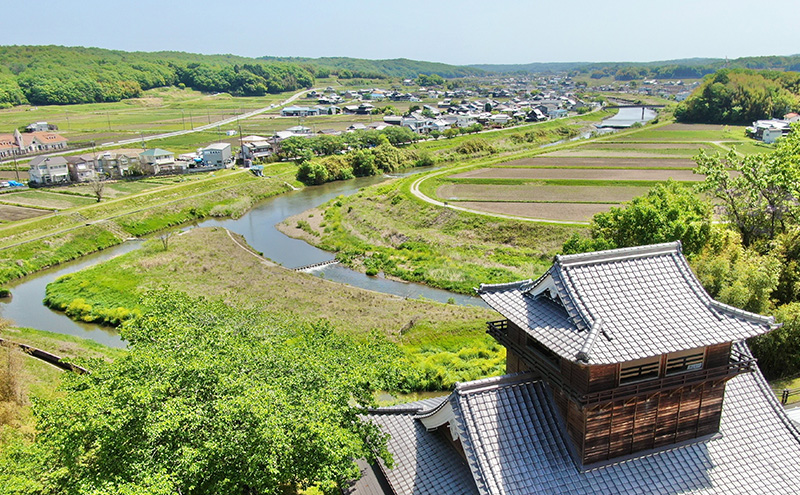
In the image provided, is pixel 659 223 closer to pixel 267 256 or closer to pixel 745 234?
pixel 745 234

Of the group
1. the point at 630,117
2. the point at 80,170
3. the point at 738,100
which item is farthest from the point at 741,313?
the point at 630,117

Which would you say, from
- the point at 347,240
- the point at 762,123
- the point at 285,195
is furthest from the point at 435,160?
the point at 762,123

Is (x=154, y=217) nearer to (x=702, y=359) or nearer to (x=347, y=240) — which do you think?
(x=347, y=240)

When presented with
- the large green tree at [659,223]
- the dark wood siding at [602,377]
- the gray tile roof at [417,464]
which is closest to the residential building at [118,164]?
the large green tree at [659,223]

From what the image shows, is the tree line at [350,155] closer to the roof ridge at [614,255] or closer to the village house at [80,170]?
the village house at [80,170]

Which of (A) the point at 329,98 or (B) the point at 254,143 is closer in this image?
(B) the point at 254,143

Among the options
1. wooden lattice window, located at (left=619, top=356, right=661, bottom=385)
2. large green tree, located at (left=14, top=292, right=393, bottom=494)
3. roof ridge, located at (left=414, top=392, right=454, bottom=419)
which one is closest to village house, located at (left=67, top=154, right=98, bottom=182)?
large green tree, located at (left=14, top=292, right=393, bottom=494)
